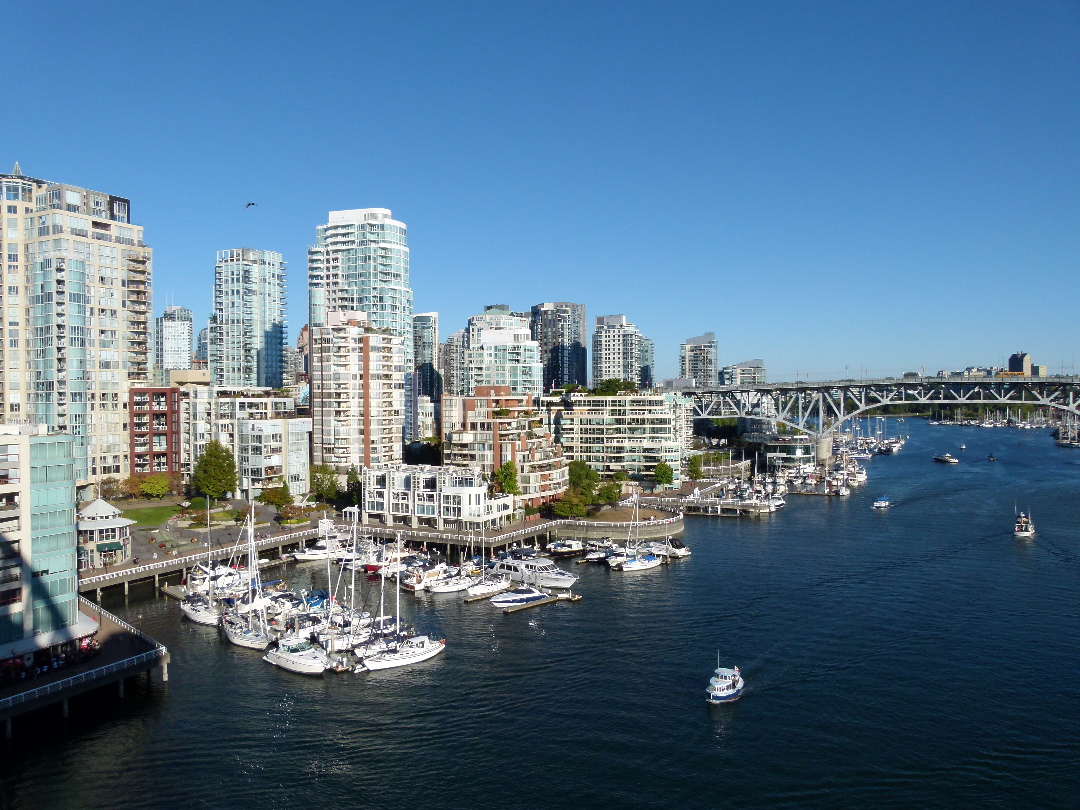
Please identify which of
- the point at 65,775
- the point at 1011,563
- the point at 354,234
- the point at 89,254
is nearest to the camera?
the point at 65,775

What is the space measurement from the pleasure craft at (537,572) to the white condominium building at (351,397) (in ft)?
67.0

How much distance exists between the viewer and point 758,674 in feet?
90.8

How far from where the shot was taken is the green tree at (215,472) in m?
52.9

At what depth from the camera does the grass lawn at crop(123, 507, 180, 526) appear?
4928 cm

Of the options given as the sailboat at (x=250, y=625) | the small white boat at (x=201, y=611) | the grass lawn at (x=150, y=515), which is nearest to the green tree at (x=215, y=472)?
the grass lawn at (x=150, y=515)

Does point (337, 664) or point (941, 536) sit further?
point (941, 536)

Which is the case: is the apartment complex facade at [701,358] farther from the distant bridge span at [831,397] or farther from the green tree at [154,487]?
the green tree at [154,487]

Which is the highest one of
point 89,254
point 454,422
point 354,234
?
point 354,234

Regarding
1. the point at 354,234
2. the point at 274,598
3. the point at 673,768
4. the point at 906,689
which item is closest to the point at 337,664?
the point at 274,598

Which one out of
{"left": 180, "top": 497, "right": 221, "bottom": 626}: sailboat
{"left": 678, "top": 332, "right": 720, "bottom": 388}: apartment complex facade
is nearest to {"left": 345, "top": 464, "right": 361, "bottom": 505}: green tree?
{"left": 180, "top": 497, "right": 221, "bottom": 626}: sailboat

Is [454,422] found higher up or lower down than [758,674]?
higher up

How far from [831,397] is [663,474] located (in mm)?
43887

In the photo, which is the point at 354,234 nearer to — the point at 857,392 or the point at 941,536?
the point at 941,536

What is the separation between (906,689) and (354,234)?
6911 centimetres
